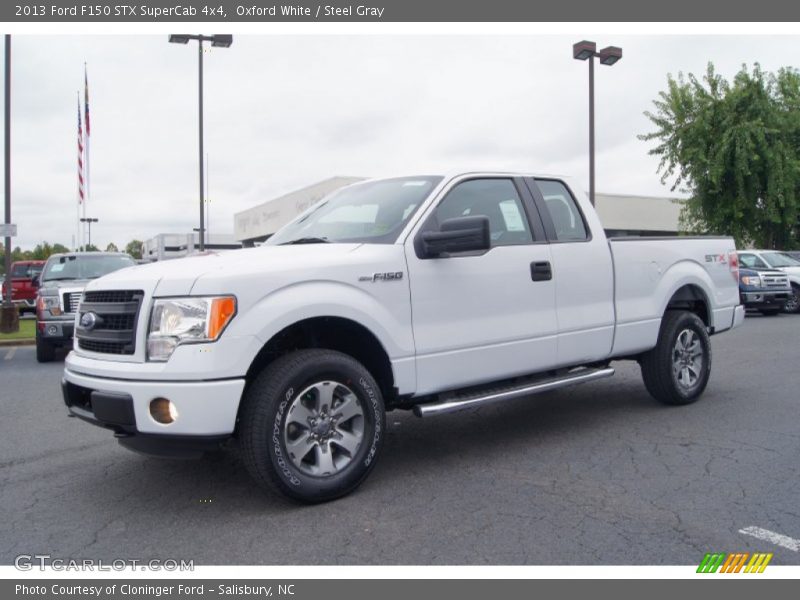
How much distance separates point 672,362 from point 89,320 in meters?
4.68

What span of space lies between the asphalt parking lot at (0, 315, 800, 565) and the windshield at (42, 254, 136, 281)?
6.00 m

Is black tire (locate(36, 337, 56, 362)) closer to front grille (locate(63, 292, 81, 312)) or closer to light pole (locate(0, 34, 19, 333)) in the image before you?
front grille (locate(63, 292, 81, 312))

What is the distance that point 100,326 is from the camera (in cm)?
439

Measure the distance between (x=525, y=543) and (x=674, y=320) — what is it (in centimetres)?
359

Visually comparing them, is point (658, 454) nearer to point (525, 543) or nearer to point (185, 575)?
point (525, 543)

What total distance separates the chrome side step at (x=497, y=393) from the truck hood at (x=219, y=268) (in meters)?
1.08

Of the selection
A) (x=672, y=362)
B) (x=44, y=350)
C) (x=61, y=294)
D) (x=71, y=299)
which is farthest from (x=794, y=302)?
(x=44, y=350)

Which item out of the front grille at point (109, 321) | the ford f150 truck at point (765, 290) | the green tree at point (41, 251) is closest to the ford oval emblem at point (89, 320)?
the front grille at point (109, 321)

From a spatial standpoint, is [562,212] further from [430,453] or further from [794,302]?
[794,302]

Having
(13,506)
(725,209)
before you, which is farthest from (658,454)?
(725,209)

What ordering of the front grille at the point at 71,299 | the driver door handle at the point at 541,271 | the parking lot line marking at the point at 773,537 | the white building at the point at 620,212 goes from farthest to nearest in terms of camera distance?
the white building at the point at 620,212 → the front grille at the point at 71,299 → the driver door handle at the point at 541,271 → the parking lot line marking at the point at 773,537

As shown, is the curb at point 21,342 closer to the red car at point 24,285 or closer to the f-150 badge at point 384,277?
the red car at point 24,285

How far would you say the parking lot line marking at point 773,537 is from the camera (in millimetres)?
3575

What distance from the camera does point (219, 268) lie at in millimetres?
4094
